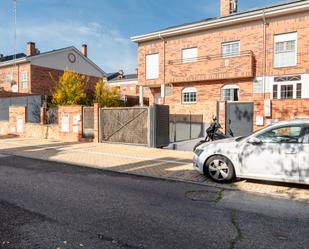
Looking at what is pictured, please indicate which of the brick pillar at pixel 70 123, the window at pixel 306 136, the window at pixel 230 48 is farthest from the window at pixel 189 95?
the window at pixel 306 136

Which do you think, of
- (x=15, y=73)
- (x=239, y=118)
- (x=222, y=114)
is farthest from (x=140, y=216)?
(x=15, y=73)

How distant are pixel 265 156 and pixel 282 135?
0.63m

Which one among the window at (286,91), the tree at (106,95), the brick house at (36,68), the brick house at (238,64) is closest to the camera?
the brick house at (238,64)

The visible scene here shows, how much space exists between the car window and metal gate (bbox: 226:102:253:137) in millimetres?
8771

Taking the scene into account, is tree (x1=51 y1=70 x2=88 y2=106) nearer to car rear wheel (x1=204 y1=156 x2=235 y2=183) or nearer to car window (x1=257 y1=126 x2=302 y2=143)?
car rear wheel (x1=204 y1=156 x2=235 y2=183)

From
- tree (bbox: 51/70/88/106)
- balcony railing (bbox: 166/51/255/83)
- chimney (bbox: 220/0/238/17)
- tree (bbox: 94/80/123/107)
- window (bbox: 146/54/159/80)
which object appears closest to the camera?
balcony railing (bbox: 166/51/255/83)

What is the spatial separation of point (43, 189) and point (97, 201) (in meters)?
1.61

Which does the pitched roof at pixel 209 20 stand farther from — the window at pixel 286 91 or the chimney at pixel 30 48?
the chimney at pixel 30 48

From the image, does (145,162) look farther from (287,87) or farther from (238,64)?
(287,87)

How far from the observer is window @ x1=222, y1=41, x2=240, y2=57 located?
1998 centimetres

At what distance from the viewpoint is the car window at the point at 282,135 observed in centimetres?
627

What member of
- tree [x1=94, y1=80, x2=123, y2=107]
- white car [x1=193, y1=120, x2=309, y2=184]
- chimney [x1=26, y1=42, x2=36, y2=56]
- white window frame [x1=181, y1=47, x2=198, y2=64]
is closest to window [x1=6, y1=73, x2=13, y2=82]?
chimney [x1=26, y1=42, x2=36, y2=56]

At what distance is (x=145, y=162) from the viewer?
970 centimetres

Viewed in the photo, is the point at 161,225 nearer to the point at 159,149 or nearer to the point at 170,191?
the point at 170,191
